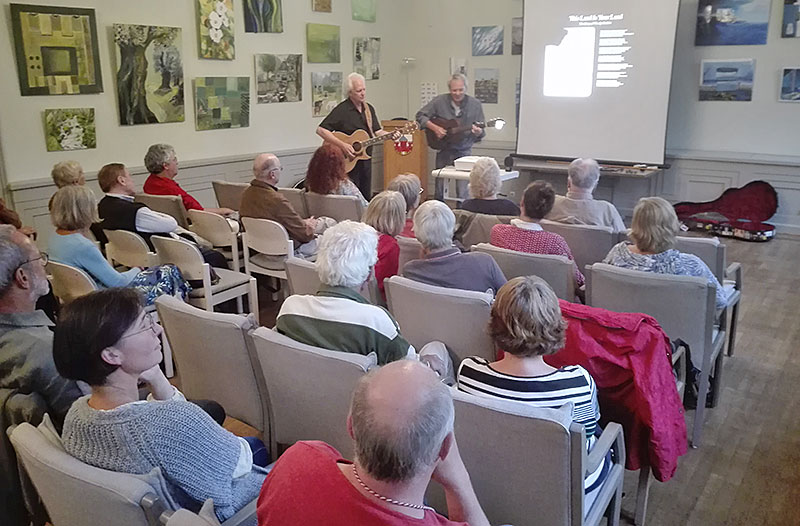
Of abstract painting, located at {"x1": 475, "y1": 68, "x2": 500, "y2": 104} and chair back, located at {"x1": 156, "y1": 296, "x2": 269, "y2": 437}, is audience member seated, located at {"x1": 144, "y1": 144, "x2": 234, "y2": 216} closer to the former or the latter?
chair back, located at {"x1": 156, "y1": 296, "x2": 269, "y2": 437}

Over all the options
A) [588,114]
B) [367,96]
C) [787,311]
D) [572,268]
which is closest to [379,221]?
[572,268]

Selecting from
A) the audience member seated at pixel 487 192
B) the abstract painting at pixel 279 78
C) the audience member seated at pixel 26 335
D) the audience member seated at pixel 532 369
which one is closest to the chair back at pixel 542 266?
the audience member seated at pixel 487 192

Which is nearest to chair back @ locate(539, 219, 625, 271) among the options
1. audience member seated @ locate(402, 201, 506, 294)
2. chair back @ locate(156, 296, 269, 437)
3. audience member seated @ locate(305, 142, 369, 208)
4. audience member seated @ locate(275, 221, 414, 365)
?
audience member seated @ locate(402, 201, 506, 294)

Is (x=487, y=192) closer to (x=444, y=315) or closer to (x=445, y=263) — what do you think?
(x=445, y=263)

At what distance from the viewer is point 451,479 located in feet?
4.50

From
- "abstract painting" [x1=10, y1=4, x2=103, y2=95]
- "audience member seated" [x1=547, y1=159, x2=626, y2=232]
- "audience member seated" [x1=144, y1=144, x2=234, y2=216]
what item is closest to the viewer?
"audience member seated" [x1=547, y1=159, x2=626, y2=232]

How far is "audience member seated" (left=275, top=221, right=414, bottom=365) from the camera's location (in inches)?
86.8

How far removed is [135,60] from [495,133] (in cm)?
461

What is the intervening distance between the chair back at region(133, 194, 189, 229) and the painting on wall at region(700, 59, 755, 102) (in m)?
5.74

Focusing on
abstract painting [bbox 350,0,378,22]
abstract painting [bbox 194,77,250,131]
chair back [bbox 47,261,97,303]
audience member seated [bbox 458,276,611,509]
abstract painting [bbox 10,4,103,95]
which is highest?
abstract painting [bbox 350,0,378,22]

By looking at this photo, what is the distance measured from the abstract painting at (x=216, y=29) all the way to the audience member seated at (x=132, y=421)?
5553 mm

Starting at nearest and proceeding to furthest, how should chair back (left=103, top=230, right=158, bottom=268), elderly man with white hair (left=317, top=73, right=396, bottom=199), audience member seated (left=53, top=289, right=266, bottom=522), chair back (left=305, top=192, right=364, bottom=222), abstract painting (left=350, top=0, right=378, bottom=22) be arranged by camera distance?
1. audience member seated (left=53, top=289, right=266, bottom=522)
2. chair back (left=103, top=230, right=158, bottom=268)
3. chair back (left=305, top=192, right=364, bottom=222)
4. elderly man with white hair (left=317, top=73, right=396, bottom=199)
5. abstract painting (left=350, top=0, right=378, bottom=22)

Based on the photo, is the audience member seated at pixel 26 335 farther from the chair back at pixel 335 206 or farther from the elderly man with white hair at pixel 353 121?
the elderly man with white hair at pixel 353 121


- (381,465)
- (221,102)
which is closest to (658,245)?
(381,465)
